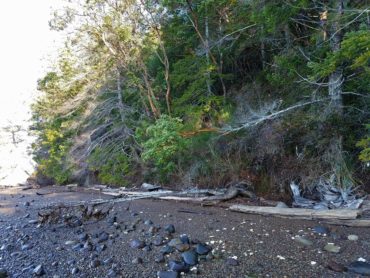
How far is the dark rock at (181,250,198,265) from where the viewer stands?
3.30 metres

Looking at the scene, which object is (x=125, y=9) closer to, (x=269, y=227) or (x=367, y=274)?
(x=269, y=227)

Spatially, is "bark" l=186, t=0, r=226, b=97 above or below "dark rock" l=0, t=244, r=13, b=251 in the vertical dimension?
above

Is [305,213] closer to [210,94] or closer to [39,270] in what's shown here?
[39,270]

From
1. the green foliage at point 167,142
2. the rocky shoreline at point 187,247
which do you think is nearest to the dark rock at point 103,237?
the rocky shoreline at point 187,247

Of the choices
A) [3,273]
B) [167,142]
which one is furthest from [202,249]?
[167,142]

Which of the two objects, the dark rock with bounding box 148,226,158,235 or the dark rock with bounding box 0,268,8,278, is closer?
the dark rock with bounding box 0,268,8,278

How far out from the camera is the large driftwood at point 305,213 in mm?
3962

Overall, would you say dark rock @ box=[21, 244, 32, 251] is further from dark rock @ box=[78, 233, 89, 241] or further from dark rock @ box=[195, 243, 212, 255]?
dark rock @ box=[195, 243, 212, 255]

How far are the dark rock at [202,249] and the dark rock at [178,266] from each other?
0.31 metres

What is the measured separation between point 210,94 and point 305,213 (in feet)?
15.9

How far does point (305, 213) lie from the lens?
4.28 m

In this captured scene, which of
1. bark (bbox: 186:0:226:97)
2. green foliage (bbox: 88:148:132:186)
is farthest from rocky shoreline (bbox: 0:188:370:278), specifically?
bark (bbox: 186:0:226:97)

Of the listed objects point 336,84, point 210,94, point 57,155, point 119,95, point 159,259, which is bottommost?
point 159,259

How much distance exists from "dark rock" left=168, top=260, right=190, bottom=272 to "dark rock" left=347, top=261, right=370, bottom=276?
5.57 feet
